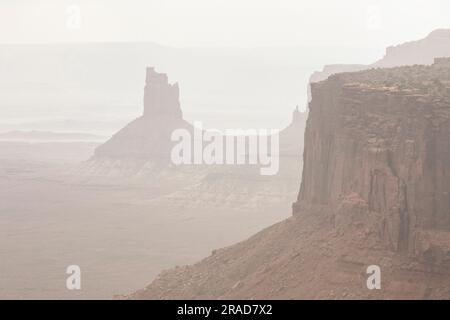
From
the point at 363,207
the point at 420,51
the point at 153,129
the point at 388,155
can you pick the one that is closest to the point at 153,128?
the point at 153,129

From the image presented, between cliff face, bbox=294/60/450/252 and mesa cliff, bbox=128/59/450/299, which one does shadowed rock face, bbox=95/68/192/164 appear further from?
cliff face, bbox=294/60/450/252

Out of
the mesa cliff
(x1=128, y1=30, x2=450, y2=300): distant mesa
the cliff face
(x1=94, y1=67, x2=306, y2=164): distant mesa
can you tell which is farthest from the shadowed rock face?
the cliff face

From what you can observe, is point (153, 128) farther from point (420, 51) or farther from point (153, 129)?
point (420, 51)

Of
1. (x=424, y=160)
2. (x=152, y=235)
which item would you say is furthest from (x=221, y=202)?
(x=424, y=160)

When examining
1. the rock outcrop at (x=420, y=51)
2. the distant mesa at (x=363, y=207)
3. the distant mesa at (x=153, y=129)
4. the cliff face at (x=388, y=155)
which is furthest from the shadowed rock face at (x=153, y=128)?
the cliff face at (x=388, y=155)

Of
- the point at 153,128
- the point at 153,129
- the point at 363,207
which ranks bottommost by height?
the point at 363,207

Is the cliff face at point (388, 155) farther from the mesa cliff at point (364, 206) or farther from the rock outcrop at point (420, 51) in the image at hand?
the rock outcrop at point (420, 51)

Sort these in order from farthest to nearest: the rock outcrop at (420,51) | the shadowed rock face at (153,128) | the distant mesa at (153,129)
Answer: the shadowed rock face at (153,128), the distant mesa at (153,129), the rock outcrop at (420,51)
